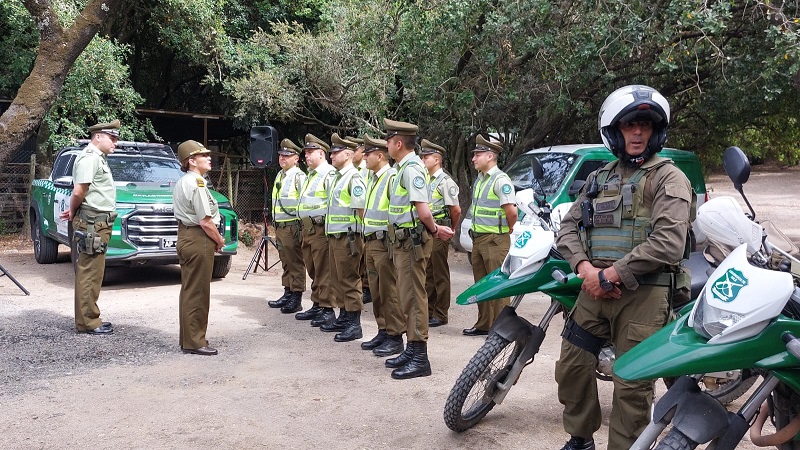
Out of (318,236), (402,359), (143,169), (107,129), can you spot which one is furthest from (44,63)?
(402,359)

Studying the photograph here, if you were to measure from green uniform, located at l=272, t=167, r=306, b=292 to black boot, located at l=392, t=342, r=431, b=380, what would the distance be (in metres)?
2.92

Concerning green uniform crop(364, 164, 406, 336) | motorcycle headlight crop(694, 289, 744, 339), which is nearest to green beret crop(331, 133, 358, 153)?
green uniform crop(364, 164, 406, 336)

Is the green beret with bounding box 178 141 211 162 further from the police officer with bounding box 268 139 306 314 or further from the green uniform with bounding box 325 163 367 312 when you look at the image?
the police officer with bounding box 268 139 306 314

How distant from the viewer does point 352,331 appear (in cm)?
685

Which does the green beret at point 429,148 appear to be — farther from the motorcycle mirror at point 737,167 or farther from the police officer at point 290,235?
the motorcycle mirror at point 737,167

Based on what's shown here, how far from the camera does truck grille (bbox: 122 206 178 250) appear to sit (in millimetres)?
9133

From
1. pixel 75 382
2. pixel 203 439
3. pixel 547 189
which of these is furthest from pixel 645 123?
pixel 547 189

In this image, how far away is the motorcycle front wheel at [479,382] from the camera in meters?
4.11

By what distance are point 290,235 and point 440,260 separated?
1825mm

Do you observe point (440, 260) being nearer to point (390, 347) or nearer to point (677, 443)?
point (390, 347)

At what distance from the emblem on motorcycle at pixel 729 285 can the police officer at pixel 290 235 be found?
607 centimetres

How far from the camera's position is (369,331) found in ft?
23.9

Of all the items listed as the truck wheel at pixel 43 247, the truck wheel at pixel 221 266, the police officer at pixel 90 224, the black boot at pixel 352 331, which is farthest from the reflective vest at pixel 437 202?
the truck wheel at pixel 43 247

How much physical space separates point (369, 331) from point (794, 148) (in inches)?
696
